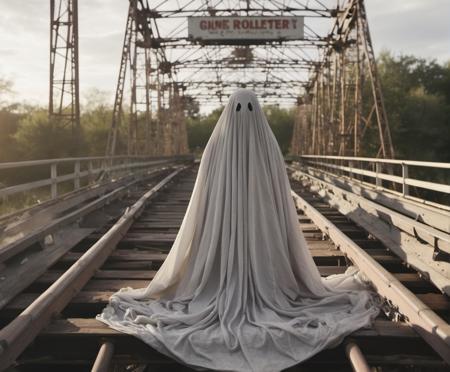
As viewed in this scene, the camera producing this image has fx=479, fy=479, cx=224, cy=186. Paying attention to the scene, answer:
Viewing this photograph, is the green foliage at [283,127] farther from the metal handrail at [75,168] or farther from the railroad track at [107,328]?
the railroad track at [107,328]

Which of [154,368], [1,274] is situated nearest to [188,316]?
[154,368]

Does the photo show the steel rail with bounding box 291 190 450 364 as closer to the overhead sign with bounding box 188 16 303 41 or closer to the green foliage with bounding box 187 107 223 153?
the overhead sign with bounding box 188 16 303 41

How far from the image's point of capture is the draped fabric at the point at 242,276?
11.4ft

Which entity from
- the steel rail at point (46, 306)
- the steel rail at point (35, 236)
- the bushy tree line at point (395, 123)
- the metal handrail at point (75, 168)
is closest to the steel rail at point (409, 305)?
the steel rail at point (46, 306)

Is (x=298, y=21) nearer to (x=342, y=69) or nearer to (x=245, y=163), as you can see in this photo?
(x=342, y=69)

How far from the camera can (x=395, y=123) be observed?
134 ft

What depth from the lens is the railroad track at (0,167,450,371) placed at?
10.9 ft

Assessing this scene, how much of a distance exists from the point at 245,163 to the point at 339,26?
20.8m

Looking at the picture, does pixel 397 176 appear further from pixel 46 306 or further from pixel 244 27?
pixel 244 27

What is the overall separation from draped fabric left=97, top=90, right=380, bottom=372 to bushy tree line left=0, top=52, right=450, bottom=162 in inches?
916

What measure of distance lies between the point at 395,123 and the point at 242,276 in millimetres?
40204

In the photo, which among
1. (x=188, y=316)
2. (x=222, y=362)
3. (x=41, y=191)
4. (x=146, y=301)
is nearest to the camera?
(x=222, y=362)

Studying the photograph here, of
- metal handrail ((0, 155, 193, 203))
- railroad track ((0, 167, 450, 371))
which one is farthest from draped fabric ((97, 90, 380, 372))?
metal handrail ((0, 155, 193, 203))

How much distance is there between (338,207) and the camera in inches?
408
